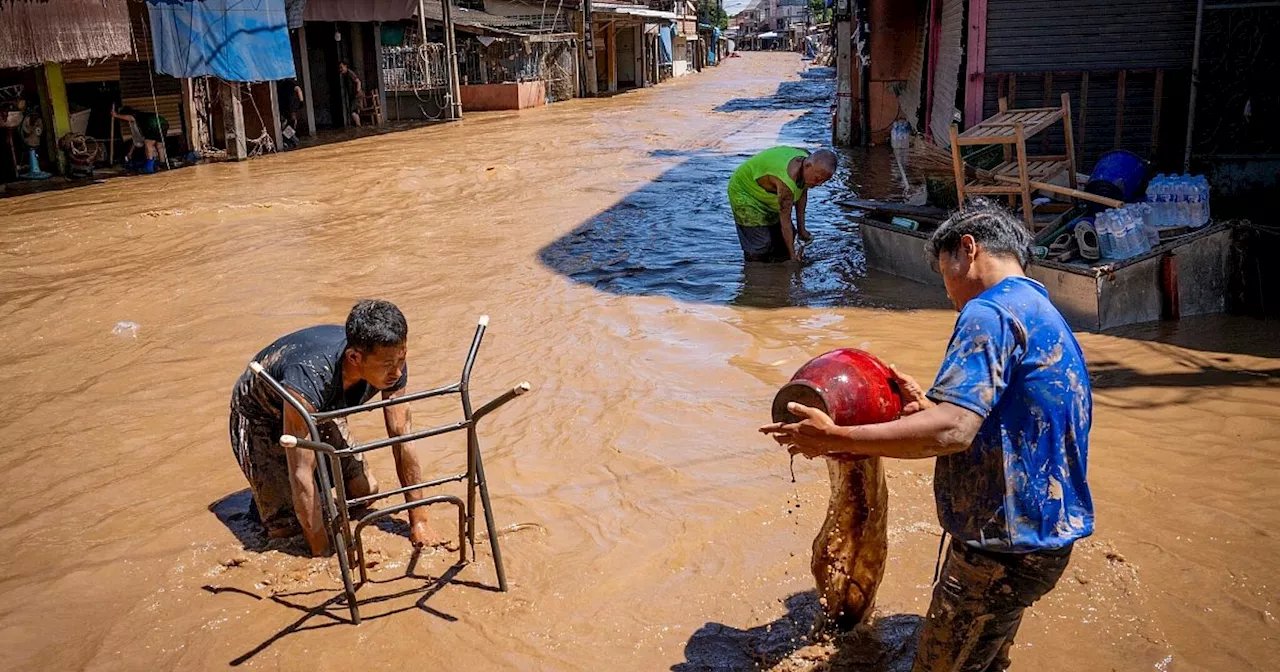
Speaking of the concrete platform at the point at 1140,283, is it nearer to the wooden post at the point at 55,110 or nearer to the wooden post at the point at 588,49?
the wooden post at the point at 55,110

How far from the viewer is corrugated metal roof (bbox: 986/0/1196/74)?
29.1ft

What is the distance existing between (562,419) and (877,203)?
4702 mm

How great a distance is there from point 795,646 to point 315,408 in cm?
203

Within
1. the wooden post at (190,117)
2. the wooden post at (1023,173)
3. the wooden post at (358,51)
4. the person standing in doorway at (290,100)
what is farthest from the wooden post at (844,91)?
the wooden post at (358,51)

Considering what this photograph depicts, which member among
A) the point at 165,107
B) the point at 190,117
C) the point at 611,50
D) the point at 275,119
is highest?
the point at 611,50

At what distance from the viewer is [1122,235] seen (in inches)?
271

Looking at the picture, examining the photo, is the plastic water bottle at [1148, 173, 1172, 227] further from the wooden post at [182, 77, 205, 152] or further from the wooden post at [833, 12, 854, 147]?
the wooden post at [182, 77, 205, 152]

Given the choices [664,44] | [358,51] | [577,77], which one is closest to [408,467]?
[358,51]

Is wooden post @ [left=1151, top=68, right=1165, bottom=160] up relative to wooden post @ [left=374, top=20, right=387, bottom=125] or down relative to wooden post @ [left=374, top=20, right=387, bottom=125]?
down

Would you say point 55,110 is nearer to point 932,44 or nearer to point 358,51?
point 358,51

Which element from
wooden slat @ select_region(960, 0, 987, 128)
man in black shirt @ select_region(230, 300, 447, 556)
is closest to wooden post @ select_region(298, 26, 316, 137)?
wooden slat @ select_region(960, 0, 987, 128)

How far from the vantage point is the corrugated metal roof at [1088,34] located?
29.1 feet

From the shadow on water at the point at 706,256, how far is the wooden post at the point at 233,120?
8.25 meters

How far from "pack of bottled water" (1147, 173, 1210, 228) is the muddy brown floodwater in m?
0.77
